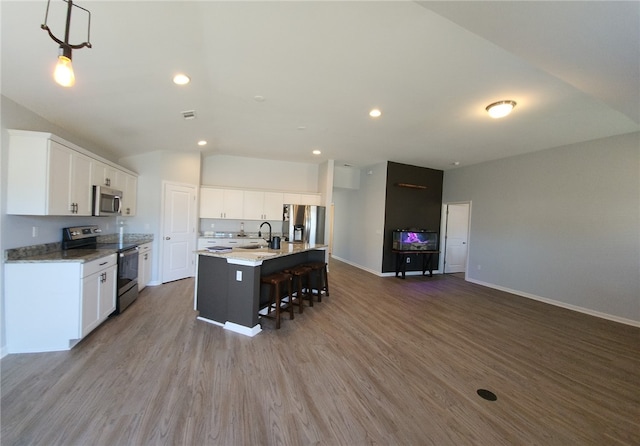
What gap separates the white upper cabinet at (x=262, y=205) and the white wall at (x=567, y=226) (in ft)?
16.2

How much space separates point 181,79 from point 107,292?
2.69 m

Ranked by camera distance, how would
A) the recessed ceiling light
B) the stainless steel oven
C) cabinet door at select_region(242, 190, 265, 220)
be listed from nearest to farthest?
the recessed ceiling light < the stainless steel oven < cabinet door at select_region(242, 190, 265, 220)

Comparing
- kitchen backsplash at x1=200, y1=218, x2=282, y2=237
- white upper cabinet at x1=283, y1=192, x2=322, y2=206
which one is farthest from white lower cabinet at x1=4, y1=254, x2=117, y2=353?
white upper cabinet at x1=283, y1=192, x2=322, y2=206

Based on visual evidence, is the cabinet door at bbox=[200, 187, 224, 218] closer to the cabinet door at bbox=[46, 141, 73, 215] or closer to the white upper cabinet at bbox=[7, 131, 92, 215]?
the cabinet door at bbox=[46, 141, 73, 215]

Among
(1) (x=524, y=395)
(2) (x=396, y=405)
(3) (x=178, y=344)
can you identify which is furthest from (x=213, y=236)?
(1) (x=524, y=395)

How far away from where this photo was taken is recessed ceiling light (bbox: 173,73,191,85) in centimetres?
239

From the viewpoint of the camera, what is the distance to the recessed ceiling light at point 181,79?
7.83 ft

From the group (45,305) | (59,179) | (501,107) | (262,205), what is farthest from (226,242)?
(501,107)

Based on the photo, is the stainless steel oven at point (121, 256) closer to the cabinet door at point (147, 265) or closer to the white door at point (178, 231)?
the cabinet door at point (147, 265)

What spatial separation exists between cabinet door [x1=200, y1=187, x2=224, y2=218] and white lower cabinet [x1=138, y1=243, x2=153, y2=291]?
54.0 inches

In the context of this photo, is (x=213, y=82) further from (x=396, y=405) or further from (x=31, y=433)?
(x=396, y=405)

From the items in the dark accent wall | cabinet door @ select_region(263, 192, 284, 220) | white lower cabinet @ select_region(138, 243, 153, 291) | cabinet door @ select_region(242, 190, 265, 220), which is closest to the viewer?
white lower cabinet @ select_region(138, 243, 153, 291)

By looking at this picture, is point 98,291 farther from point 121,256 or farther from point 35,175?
point 35,175

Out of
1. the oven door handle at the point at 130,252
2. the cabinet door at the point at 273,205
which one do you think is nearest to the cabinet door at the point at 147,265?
the oven door handle at the point at 130,252
